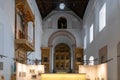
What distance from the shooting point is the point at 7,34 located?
508 inches

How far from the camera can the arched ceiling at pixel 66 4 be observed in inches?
1123

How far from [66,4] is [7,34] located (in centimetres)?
1881

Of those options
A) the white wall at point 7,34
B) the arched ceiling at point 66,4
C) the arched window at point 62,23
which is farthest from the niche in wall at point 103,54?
the arched window at point 62,23

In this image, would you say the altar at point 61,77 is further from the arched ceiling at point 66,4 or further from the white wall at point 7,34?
the arched ceiling at point 66,4

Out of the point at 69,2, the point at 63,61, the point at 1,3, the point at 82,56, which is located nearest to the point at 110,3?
the point at 1,3

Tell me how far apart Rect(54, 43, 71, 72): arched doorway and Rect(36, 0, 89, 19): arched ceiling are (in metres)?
6.67

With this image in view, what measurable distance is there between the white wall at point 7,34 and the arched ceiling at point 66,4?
13508mm

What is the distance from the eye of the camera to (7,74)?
41.1 feet

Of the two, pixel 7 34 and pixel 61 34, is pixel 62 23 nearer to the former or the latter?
pixel 61 34

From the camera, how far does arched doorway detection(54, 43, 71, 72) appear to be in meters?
36.9

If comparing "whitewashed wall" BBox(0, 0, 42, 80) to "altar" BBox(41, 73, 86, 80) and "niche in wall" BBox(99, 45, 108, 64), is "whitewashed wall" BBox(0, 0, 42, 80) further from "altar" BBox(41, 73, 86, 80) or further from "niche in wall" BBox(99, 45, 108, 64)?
"niche in wall" BBox(99, 45, 108, 64)

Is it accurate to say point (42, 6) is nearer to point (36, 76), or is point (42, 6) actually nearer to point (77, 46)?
point (77, 46)

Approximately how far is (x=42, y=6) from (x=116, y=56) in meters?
17.0

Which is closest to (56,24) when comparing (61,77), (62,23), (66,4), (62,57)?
(62,23)
